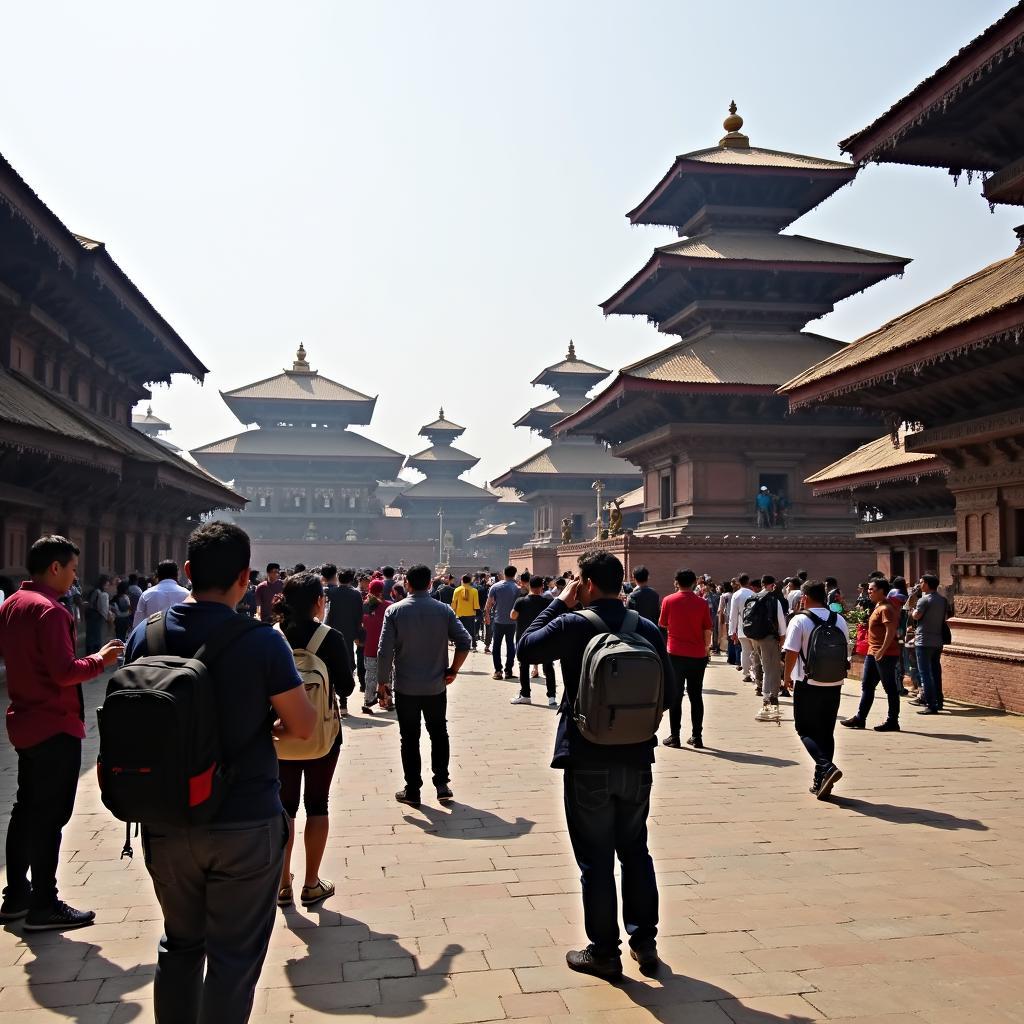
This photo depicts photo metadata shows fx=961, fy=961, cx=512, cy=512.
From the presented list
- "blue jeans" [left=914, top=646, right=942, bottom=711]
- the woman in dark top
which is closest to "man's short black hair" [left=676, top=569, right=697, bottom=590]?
"blue jeans" [left=914, top=646, right=942, bottom=711]

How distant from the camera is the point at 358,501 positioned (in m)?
56.3

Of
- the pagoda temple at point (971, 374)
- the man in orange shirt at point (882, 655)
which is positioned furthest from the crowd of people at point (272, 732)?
the pagoda temple at point (971, 374)

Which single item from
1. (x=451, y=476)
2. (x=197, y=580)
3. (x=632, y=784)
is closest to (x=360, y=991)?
(x=632, y=784)

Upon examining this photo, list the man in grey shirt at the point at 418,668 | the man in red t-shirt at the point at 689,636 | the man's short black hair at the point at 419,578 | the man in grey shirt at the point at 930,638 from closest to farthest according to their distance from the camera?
the man in grey shirt at the point at 418,668
the man's short black hair at the point at 419,578
the man in red t-shirt at the point at 689,636
the man in grey shirt at the point at 930,638

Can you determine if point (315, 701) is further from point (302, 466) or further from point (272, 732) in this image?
point (302, 466)

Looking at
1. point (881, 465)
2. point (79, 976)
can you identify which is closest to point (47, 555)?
point (79, 976)

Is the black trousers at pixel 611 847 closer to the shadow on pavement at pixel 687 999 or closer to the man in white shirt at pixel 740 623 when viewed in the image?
the shadow on pavement at pixel 687 999

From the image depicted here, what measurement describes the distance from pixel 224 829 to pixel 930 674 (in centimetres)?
992

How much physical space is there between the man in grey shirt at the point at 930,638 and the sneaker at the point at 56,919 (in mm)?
8949

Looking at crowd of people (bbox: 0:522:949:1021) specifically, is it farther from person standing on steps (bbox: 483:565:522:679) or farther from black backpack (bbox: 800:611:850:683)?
person standing on steps (bbox: 483:565:522:679)

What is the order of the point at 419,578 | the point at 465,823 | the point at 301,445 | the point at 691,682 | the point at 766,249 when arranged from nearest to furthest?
the point at 465,823 < the point at 419,578 < the point at 691,682 < the point at 766,249 < the point at 301,445

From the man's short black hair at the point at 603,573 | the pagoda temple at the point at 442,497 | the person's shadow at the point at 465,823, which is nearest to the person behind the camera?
the man's short black hair at the point at 603,573

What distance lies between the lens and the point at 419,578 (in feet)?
22.7

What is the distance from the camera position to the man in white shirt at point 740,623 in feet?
44.5
